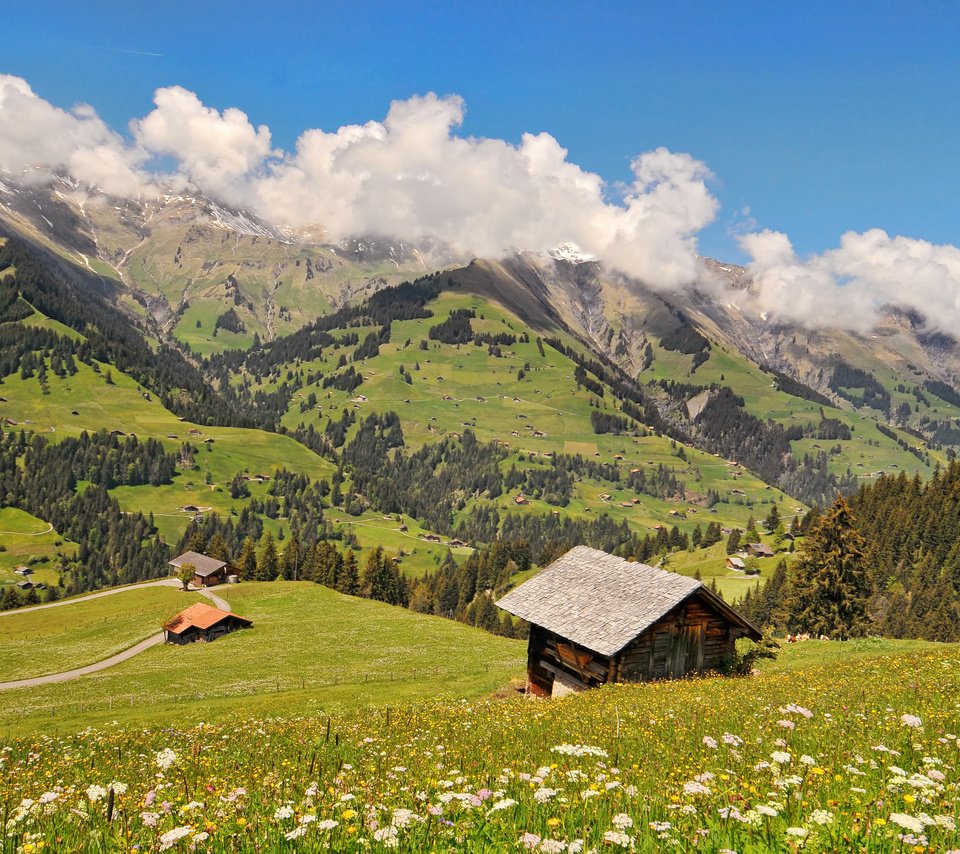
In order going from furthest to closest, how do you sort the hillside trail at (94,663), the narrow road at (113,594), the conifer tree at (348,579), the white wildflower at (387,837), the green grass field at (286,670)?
the conifer tree at (348,579)
the narrow road at (113,594)
the hillside trail at (94,663)
the green grass field at (286,670)
the white wildflower at (387,837)

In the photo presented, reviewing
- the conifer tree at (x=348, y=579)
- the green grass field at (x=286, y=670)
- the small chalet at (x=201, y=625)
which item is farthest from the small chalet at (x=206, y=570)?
the small chalet at (x=201, y=625)

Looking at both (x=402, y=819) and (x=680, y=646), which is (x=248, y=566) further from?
(x=402, y=819)

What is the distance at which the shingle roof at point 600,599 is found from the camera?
34.9 metres

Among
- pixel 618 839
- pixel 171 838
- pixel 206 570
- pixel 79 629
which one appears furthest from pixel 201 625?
pixel 618 839

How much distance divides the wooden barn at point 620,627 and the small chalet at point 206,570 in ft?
399

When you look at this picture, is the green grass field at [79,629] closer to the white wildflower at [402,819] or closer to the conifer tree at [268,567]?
the conifer tree at [268,567]

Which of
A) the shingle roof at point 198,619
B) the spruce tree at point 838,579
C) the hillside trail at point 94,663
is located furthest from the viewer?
the shingle roof at point 198,619

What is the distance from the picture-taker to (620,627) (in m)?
34.9

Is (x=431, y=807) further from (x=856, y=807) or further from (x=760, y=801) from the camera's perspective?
(x=856, y=807)

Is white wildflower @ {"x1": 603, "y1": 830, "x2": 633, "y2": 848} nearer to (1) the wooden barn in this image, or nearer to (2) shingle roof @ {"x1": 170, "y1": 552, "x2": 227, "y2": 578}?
(1) the wooden barn

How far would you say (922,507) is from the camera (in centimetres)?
15138

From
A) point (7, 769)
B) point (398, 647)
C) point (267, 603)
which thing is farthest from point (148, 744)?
point (267, 603)

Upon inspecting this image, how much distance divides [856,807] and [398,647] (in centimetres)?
7292

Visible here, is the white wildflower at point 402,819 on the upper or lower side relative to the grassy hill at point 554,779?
upper
